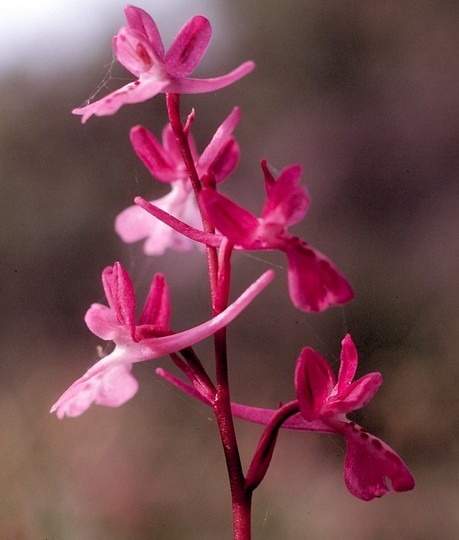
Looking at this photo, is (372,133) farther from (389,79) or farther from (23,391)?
(23,391)

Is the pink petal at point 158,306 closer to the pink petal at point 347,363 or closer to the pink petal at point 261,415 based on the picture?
the pink petal at point 261,415

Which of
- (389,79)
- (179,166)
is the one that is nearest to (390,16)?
(389,79)

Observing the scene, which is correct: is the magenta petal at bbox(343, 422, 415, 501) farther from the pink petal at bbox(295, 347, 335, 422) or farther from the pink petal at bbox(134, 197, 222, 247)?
the pink petal at bbox(134, 197, 222, 247)

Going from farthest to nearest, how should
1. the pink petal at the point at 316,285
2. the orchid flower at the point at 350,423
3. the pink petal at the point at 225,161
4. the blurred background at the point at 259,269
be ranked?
the blurred background at the point at 259,269
the pink petal at the point at 225,161
the orchid flower at the point at 350,423
the pink petal at the point at 316,285

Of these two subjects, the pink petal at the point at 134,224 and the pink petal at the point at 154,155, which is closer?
the pink petal at the point at 154,155

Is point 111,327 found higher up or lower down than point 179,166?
lower down

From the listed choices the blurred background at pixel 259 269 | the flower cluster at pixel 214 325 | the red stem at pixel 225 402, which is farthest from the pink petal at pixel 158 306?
the blurred background at pixel 259 269

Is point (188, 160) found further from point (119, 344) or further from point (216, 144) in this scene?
point (119, 344)
